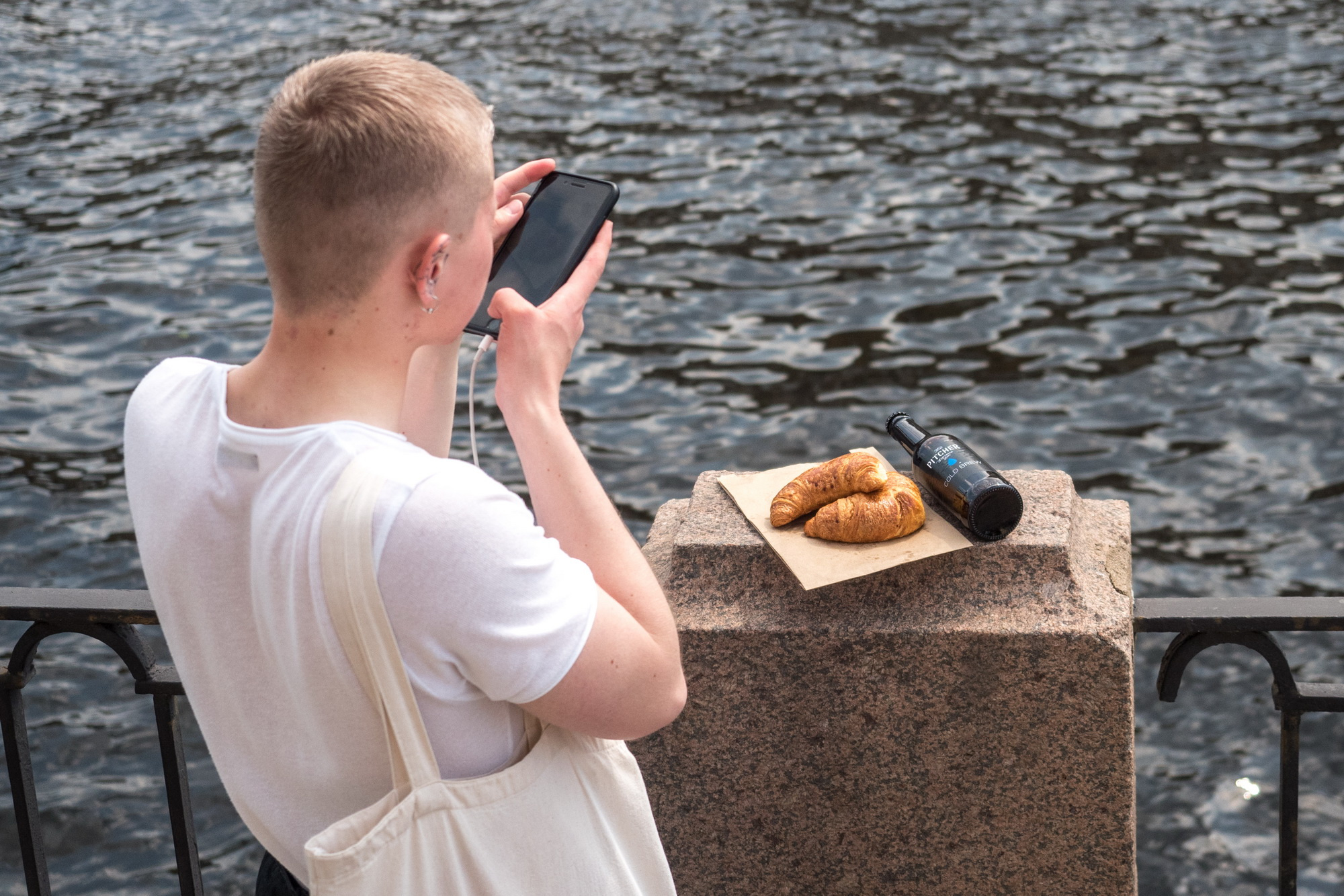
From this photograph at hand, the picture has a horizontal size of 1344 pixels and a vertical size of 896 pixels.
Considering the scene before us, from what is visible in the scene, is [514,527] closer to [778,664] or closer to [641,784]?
[641,784]

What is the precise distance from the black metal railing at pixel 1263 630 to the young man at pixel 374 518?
124cm

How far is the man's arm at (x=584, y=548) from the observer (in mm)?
1524

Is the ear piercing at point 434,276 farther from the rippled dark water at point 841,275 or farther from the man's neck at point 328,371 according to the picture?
the rippled dark water at point 841,275

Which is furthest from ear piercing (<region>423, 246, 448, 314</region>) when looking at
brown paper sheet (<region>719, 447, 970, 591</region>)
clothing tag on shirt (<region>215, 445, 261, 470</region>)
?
brown paper sheet (<region>719, 447, 970, 591</region>)

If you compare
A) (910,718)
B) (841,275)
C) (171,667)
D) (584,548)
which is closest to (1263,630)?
(910,718)

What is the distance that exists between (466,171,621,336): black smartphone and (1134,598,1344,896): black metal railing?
1.27m

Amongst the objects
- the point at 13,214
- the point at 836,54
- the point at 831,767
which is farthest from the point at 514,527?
the point at 836,54

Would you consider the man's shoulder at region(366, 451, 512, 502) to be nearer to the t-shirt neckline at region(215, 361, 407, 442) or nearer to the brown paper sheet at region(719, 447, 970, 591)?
the t-shirt neckline at region(215, 361, 407, 442)

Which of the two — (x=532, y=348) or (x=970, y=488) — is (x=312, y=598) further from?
(x=970, y=488)

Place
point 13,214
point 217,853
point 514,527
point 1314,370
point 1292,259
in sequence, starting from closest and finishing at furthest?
point 514,527 → point 217,853 → point 1314,370 → point 1292,259 → point 13,214

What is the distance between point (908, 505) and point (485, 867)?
3.64 feet

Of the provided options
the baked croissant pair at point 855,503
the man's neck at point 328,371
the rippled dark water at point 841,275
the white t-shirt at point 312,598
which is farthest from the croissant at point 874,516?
the rippled dark water at point 841,275

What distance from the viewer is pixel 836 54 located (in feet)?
42.5

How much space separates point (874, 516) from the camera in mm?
2373
